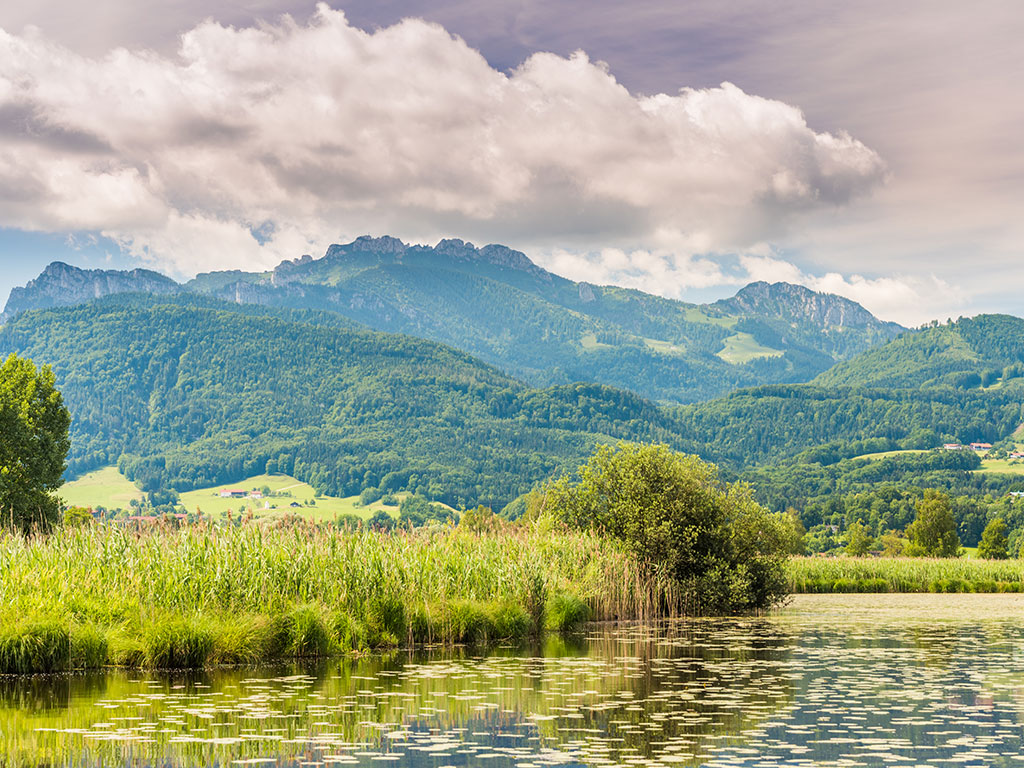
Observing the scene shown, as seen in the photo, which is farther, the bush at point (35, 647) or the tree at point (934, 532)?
the tree at point (934, 532)

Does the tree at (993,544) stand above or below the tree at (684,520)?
below

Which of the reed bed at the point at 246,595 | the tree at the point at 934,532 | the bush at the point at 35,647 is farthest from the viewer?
the tree at the point at 934,532

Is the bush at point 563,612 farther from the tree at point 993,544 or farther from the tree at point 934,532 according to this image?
the tree at point 993,544

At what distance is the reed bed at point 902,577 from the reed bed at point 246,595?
1971 inches

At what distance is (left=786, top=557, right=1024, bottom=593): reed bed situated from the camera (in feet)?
274

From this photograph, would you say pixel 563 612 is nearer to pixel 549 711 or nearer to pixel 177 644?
pixel 177 644

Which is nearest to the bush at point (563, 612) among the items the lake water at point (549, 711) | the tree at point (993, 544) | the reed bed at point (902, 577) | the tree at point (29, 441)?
the lake water at point (549, 711)

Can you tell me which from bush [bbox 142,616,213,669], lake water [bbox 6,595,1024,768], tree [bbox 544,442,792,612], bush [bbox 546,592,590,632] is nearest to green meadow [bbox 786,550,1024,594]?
tree [bbox 544,442,792,612]

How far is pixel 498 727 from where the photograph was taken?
1973 cm

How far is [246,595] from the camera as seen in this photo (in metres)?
29.6

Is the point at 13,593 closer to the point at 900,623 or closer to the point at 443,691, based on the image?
the point at 443,691

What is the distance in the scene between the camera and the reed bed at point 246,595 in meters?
26.6

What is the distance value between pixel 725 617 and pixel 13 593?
33131 millimetres

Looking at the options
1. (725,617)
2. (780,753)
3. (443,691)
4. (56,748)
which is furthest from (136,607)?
(725,617)
